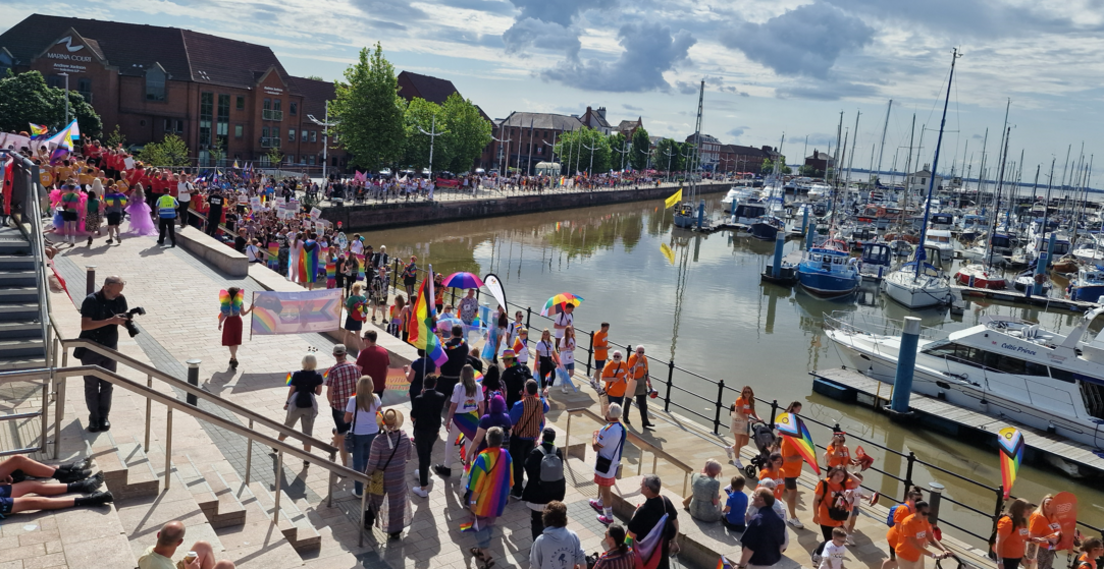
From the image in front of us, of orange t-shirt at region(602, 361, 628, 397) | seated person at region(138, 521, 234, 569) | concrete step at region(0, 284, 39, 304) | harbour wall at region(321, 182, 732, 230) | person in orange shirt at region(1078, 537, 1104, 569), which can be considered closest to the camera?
seated person at region(138, 521, 234, 569)

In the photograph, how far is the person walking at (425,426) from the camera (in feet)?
29.5

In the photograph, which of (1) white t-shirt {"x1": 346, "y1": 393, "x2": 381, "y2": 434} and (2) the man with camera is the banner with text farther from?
(1) white t-shirt {"x1": 346, "y1": 393, "x2": 381, "y2": 434}

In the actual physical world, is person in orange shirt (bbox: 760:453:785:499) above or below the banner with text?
below

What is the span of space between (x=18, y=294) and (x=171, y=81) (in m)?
59.1

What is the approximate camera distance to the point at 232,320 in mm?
12750

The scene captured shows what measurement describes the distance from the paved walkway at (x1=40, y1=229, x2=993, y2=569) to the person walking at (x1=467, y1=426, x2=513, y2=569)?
10.4 inches

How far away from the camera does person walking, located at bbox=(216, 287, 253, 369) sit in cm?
1273

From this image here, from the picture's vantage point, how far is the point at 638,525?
699cm

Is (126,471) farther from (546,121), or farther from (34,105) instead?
(546,121)

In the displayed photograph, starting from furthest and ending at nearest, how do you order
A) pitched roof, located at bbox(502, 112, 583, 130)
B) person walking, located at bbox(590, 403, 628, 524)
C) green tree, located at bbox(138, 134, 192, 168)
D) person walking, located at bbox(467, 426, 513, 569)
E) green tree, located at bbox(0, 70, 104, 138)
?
pitched roof, located at bbox(502, 112, 583, 130), green tree, located at bbox(0, 70, 104, 138), green tree, located at bbox(138, 134, 192, 168), person walking, located at bbox(590, 403, 628, 524), person walking, located at bbox(467, 426, 513, 569)

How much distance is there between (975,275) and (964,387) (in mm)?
29670

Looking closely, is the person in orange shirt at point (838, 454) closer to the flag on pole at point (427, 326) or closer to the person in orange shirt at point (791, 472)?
the person in orange shirt at point (791, 472)

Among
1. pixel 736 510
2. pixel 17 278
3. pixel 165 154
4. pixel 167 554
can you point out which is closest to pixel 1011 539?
pixel 736 510

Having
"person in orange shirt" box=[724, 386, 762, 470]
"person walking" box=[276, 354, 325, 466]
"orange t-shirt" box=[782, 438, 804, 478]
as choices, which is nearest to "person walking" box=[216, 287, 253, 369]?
"person walking" box=[276, 354, 325, 466]
